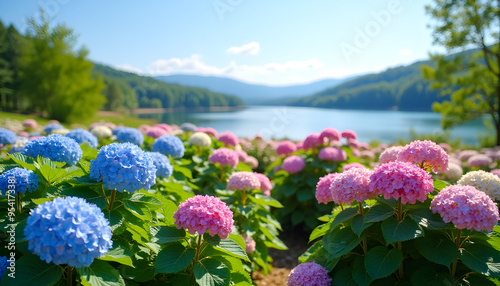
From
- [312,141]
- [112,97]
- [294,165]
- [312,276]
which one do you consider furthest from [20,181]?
[112,97]

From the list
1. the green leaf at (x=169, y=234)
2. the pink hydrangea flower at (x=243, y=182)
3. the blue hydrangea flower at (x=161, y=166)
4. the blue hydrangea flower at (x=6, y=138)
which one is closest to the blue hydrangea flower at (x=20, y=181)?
the green leaf at (x=169, y=234)

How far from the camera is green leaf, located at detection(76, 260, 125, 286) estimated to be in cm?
137

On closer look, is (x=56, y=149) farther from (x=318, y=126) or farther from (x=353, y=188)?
(x=318, y=126)

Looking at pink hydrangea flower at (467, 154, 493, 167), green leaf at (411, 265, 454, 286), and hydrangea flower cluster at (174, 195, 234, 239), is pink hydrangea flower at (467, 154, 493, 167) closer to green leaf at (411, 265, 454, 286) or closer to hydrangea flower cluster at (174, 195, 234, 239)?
green leaf at (411, 265, 454, 286)

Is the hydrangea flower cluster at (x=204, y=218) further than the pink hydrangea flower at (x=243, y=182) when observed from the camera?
No

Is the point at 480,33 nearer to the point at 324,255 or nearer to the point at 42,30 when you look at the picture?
the point at 324,255

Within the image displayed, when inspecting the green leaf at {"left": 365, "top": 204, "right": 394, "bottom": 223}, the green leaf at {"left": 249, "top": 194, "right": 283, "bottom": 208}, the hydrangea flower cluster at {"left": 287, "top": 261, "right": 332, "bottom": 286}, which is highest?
the green leaf at {"left": 365, "top": 204, "right": 394, "bottom": 223}

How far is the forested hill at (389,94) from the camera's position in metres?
71.6

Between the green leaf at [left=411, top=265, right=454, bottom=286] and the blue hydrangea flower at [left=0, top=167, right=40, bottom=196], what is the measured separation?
8.13 ft

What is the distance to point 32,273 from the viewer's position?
1346 millimetres

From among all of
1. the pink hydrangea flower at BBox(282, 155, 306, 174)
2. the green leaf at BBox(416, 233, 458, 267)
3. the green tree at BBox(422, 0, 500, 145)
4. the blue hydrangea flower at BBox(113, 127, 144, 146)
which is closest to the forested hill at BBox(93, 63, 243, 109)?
the green tree at BBox(422, 0, 500, 145)

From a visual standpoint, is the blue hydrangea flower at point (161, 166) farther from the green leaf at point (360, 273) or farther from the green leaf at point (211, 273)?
the green leaf at point (360, 273)

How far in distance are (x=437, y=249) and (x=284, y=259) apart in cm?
291

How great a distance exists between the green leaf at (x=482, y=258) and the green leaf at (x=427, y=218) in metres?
0.21
